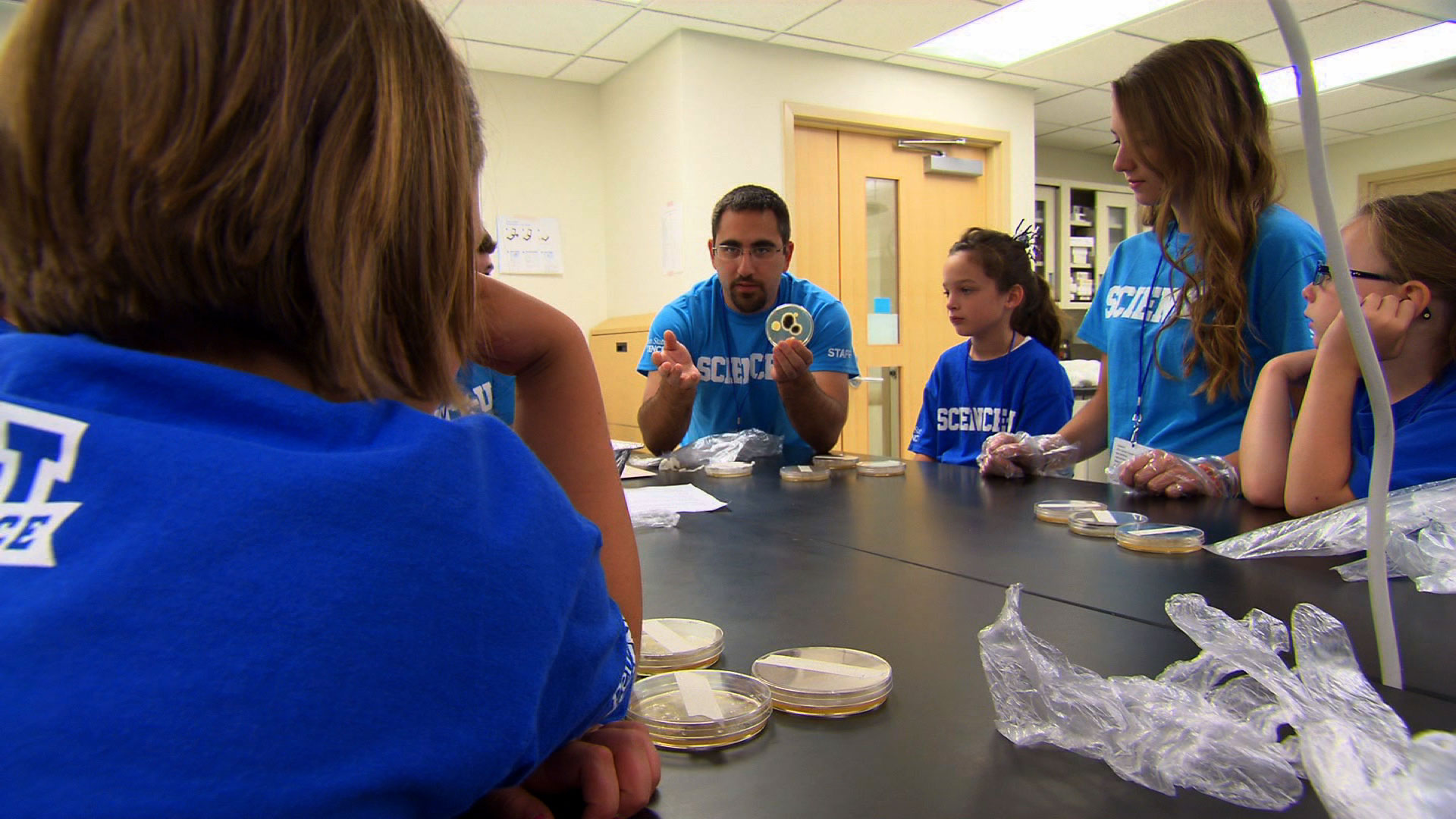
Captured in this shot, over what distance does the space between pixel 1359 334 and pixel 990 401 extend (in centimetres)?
178

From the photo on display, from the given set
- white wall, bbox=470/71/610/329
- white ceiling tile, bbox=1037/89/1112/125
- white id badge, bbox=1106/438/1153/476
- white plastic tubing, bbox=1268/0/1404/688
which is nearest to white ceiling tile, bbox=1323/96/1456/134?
white ceiling tile, bbox=1037/89/1112/125

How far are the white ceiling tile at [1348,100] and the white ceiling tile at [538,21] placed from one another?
150 inches

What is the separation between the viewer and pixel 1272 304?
1.50 m

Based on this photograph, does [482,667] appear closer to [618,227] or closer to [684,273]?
[684,273]

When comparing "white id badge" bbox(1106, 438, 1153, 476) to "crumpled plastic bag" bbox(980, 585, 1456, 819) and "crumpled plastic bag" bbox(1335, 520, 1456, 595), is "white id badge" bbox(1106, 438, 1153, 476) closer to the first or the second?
"crumpled plastic bag" bbox(1335, 520, 1456, 595)

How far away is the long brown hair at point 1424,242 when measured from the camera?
46.9 inches

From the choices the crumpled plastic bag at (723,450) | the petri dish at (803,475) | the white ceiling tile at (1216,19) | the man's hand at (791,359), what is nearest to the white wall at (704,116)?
the white ceiling tile at (1216,19)

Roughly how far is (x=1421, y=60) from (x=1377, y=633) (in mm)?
5324

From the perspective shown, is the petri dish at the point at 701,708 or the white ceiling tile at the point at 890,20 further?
the white ceiling tile at the point at 890,20

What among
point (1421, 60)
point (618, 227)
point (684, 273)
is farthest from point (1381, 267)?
point (1421, 60)

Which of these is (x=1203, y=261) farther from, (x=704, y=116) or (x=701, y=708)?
(x=704, y=116)

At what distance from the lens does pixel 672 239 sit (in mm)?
3771

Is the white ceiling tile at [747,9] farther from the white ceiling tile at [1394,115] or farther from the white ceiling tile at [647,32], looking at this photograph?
the white ceiling tile at [1394,115]

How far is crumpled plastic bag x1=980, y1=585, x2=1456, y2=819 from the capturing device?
42 centimetres
